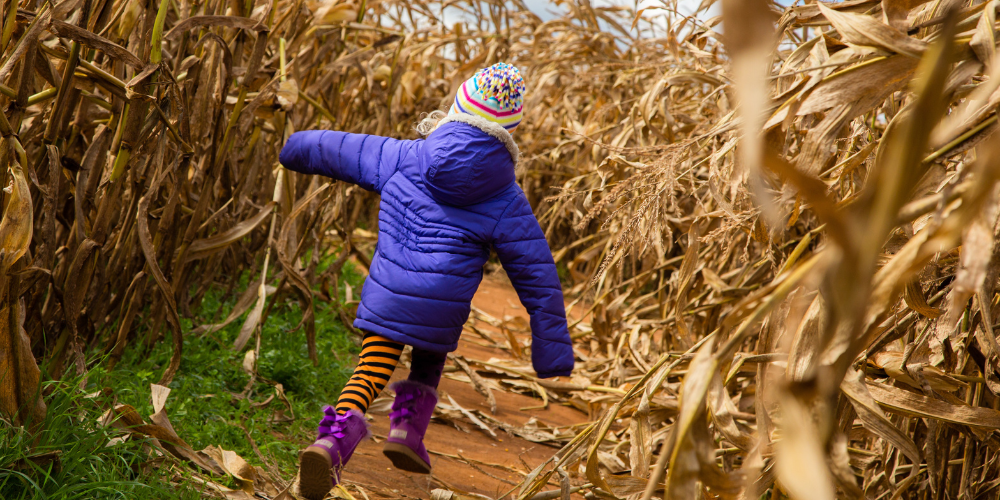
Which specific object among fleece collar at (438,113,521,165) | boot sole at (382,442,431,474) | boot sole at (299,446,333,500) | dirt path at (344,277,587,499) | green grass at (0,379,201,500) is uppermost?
fleece collar at (438,113,521,165)

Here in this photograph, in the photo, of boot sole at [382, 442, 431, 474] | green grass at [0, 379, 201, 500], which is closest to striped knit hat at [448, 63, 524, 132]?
boot sole at [382, 442, 431, 474]

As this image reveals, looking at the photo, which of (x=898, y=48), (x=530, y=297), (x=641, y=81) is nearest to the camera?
(x=898, y=48)

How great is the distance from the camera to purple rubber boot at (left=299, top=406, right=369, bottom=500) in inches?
74.9

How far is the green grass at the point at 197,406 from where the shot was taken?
62.9 inches

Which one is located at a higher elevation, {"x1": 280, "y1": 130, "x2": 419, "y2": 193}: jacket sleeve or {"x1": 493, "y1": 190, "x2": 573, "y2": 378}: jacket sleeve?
{"x1": 280, "y1": 130, "x2": 419, "y2": 193}: jacket sleeve

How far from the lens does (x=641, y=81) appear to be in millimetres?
4730

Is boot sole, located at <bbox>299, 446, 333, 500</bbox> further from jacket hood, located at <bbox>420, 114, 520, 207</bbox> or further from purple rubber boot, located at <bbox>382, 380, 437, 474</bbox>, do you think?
jacket hood, located at <bbox>420, 114, 520, 207</bbox>

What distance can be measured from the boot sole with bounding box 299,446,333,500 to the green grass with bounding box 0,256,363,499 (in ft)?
0.84

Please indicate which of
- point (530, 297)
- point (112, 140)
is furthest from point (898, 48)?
point (112, 140)

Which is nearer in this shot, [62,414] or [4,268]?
[4,268]

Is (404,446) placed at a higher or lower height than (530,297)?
lower

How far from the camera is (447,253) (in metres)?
2.16

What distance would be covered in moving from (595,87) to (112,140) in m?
3.69

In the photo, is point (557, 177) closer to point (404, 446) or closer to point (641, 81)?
point (641, 81)
